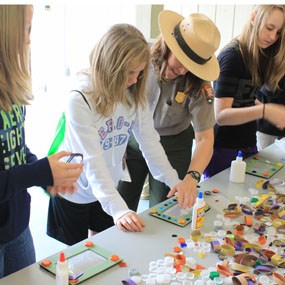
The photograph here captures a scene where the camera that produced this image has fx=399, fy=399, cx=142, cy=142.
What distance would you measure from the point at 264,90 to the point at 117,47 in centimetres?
111

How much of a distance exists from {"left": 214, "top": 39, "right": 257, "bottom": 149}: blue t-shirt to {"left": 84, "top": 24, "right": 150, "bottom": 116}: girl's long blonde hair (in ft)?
1.85

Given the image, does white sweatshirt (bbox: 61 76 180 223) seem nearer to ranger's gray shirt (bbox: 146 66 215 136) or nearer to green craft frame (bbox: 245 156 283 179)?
ranger's gray shirt (bbox: 146 66 215 136)

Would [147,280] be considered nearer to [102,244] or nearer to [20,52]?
[102,244]

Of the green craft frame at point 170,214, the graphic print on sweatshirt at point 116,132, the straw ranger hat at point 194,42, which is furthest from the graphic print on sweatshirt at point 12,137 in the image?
the straw ranger hat at point 194,42

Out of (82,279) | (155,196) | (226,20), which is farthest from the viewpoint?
(226,20)

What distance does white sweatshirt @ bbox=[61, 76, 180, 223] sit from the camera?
1.31 metres

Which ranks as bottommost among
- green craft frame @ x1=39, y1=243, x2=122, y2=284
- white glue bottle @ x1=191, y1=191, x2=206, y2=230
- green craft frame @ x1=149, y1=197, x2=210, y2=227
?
green craft frame @ x1=149, y1=197, x2=210, y2=227

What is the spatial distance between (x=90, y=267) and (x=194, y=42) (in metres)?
0.91

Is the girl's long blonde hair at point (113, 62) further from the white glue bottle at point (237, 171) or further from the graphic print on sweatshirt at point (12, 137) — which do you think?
the white glue bottle at point (237, 171)

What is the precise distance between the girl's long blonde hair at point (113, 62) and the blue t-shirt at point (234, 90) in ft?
1.85

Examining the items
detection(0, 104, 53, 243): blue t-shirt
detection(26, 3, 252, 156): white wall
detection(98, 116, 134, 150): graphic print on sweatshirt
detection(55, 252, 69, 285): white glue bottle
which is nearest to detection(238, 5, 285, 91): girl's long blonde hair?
detection(98, 116, 134, 150): graphic print on sweatshirt

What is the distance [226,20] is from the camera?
3.64 m

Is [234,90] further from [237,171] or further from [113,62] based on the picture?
[113,62]

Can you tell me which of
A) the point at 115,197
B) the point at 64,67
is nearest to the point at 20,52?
the point at 115,197
